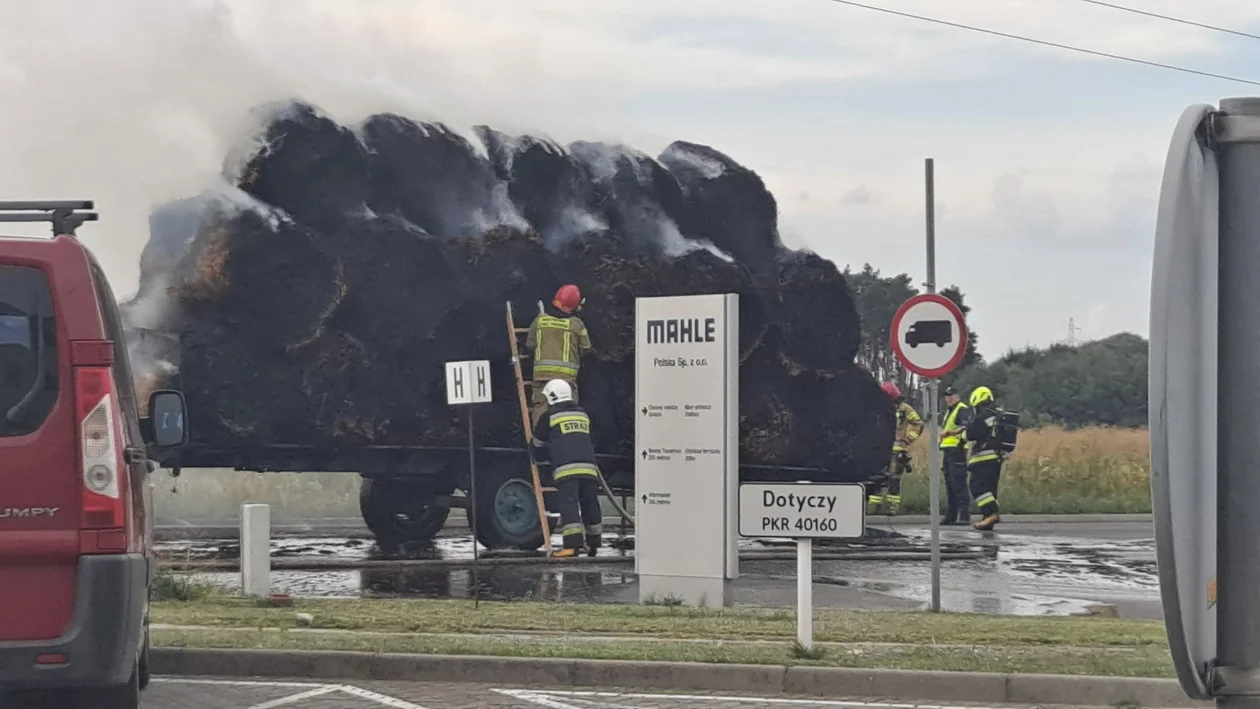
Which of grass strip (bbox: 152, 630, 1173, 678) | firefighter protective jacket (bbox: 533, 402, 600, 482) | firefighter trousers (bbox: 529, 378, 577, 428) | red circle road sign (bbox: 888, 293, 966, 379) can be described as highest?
red circle road sign (bbox: 888, 293, 966, 379)

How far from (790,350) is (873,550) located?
2644mm

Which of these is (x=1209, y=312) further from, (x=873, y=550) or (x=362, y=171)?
(x=873, y=550)

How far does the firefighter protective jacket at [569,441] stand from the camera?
56.9 feet

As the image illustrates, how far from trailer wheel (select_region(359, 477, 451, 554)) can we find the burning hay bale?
1.47 meters

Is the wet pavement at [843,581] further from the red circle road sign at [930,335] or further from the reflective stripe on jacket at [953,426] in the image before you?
the reflective stripe on jacket at [953,426]

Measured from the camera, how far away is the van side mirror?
795 cm

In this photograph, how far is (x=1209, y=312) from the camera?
9.30 feet

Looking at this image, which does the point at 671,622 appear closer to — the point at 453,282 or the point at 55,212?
the point at 55,212

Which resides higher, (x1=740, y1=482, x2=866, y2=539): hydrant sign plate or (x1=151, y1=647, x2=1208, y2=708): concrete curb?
(x1=740, y1=482, x2=866, y2=539): hydrant sign plate

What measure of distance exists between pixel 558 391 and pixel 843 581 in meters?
3.35

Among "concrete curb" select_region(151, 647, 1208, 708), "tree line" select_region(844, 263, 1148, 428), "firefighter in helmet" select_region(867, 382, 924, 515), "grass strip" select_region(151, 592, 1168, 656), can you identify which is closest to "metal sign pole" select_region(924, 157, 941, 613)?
"grass strip" select_region(151, 592, 1168, 656)

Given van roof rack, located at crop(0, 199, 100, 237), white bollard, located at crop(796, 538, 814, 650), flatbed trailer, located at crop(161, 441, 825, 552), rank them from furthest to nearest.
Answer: flatbed trailer, located at crop(161, 441, 825, 552) < white bollard, located at crop(796, 538, 814, 650) < van roof rack, located at crop(0, 199, 100, 237)

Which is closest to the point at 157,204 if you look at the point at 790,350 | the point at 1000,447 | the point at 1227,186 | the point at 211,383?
the point at 211,383

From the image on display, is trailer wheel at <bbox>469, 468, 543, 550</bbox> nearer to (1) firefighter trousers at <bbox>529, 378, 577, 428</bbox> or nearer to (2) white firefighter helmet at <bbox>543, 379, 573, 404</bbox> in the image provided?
(1) firefighter trousers at <bbox>529, 378, 577, 428</bbox>
